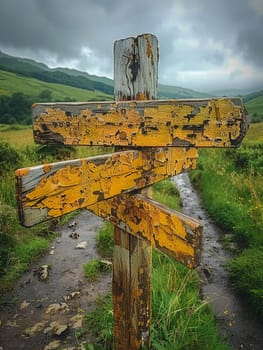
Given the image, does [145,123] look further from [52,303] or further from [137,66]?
[52,303]

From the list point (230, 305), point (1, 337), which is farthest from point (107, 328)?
point (230, 305)

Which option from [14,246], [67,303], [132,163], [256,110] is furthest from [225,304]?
[256,110]

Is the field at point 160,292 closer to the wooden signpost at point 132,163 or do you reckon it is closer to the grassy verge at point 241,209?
the grassy verge at point 241,209

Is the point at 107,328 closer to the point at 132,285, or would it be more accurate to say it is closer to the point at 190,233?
the point at 132,285

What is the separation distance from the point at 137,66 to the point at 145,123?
1.75ft

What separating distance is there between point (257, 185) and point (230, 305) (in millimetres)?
4442

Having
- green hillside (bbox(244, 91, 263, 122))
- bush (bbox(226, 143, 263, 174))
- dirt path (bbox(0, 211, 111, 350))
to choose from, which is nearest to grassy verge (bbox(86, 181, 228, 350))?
dirt path (bbox(0, 211, 111, 350))

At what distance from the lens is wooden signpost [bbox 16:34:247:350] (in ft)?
3.53

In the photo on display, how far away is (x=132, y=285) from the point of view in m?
2.05

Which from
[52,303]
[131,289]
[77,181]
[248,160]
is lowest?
[52,303]

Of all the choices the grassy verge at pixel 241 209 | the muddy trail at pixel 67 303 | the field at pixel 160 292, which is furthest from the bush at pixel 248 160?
the field at pixel 160 292

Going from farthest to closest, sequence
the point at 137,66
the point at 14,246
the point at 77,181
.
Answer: the point at 14,246
the point at 137,66
the point at 77,181

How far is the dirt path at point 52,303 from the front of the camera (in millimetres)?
3439

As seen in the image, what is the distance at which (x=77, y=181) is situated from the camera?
1.11 metres
